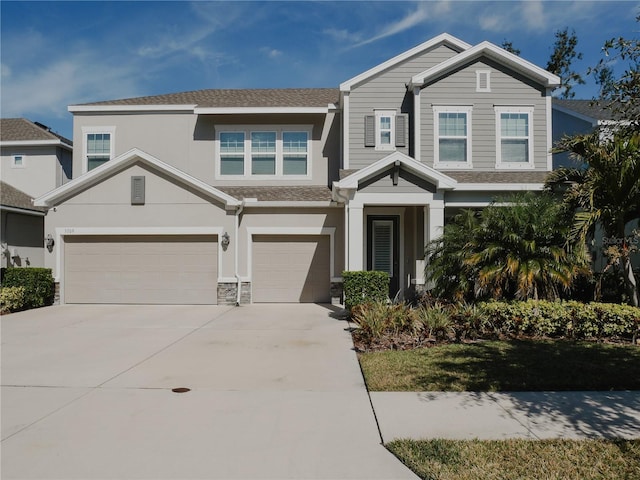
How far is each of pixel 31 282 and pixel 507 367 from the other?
1294 centimetres

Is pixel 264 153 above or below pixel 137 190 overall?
above

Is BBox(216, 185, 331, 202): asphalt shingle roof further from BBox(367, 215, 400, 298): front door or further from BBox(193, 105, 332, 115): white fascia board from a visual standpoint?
BBox(193, 105, 332, 115): white fascia board

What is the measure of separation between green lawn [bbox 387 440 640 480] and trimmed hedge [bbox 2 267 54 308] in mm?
12605

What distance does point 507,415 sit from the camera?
4.86 meters

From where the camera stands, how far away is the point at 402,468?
3768 mm

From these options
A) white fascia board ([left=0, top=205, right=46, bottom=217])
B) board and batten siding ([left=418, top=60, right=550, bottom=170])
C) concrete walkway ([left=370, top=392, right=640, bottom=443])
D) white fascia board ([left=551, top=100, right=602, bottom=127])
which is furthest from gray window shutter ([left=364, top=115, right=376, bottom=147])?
white fascia board ([left=0, top=205, right=46, bottom=217])

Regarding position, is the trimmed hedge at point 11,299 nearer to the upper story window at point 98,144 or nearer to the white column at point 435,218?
the upper story window at point 98,144

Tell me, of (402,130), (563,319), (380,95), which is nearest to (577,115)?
(402,130)

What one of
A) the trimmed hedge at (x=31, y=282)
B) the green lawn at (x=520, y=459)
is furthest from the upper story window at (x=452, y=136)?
the trimmed hedge at (x=31, y=282)

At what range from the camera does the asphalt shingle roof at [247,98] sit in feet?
51.3

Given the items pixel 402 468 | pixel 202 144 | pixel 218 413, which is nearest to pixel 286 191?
pixel 202 144

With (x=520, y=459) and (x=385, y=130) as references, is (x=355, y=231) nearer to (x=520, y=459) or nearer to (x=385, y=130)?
(x=385, y=130)

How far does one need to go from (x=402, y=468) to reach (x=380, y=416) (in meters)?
1.11

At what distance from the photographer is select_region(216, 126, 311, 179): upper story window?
1546 centimetres
